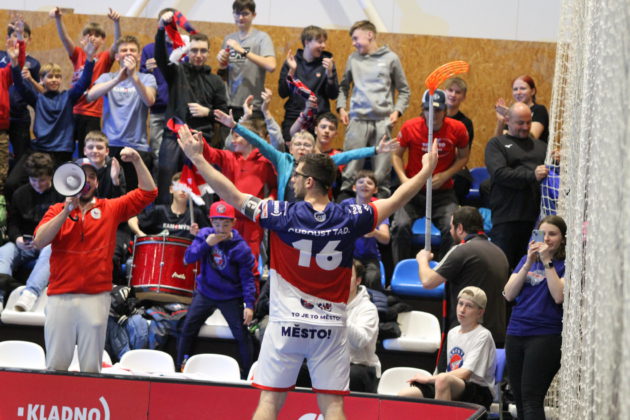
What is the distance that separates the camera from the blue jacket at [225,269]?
8.75m

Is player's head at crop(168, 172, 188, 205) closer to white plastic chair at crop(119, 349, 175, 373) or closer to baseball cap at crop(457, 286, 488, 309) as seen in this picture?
white plastic chair at crop(119, 349, 175, 373)

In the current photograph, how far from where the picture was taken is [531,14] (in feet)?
42.8

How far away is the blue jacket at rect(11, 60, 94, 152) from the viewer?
1102 centimetres

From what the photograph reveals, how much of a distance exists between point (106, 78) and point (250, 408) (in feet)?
19.6

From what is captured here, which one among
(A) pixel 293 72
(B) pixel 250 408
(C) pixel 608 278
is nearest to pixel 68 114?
(A) pixel 293 72

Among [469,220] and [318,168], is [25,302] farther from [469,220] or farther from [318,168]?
[318,168]

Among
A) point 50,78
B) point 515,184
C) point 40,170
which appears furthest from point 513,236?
point 50,78

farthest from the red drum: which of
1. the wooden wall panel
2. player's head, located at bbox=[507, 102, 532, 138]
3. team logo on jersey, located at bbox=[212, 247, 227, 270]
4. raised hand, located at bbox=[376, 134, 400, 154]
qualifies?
the wooden wall panel

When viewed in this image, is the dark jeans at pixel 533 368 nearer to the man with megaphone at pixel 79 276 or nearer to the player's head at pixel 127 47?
the man with megaphone at pixel 79 276

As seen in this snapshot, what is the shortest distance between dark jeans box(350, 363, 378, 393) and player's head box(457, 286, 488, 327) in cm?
107

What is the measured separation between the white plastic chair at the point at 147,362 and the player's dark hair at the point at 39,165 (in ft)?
9.18

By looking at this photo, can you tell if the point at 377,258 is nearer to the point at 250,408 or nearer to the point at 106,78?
the point at 250,408

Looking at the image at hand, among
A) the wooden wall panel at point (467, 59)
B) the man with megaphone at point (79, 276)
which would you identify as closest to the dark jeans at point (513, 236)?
the wooden wall panel at point (467, 59)

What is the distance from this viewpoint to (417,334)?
8.95 m
